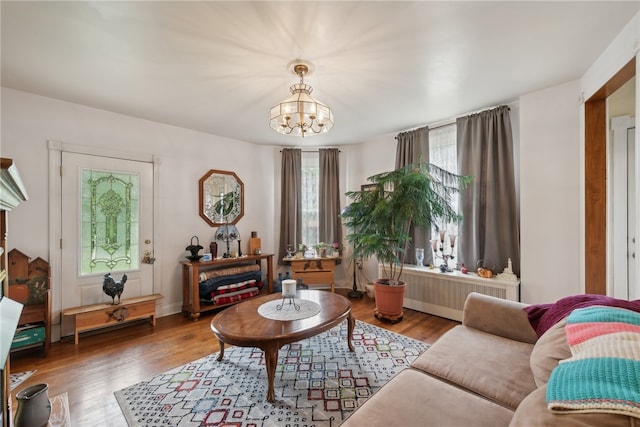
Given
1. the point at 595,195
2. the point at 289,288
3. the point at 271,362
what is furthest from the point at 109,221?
the point at 595,195

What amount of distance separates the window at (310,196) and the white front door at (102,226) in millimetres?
2261

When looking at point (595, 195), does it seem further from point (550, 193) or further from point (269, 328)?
point (269, 328)

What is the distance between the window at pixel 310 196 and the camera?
4.66 metres

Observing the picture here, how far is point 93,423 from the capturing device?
5.39 feet

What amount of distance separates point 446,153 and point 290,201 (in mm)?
2453

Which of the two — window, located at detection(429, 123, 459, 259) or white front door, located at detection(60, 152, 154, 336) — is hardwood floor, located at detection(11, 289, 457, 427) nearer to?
white front door, located at detection(60, 152, 154, 336)

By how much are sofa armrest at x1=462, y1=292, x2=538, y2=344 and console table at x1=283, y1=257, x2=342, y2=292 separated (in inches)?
94.0

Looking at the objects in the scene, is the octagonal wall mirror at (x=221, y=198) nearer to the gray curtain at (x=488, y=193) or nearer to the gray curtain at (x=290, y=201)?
the gray curtain at (x=290, y=201)

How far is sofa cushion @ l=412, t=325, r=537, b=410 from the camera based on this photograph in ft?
4.14

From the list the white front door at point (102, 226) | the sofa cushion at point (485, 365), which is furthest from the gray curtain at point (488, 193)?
the white front door at point (102, 226)

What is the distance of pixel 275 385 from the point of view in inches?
78.0

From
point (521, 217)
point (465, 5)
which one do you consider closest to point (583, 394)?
point (465, 5)

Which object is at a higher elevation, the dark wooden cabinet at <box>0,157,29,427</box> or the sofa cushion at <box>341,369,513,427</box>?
the dark wooden cabinet at <box>0,157,29,427</box>

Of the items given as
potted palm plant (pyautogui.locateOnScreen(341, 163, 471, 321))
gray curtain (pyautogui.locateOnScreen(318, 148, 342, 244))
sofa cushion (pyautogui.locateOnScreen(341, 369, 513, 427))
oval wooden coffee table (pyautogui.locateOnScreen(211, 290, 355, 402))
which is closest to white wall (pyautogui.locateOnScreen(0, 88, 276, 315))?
gray curtain (pyautogui.locateOnScreen(318, 148, 342, 244))
